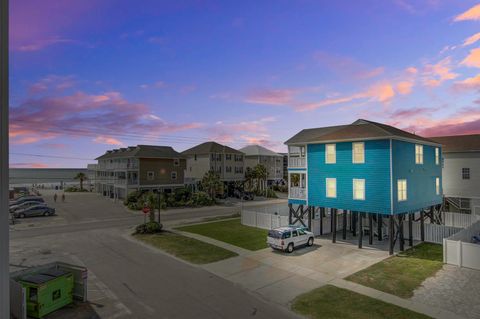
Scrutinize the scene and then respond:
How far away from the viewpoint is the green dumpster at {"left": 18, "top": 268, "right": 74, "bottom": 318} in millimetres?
12898

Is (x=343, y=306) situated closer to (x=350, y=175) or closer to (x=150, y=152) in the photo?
(x=350, y=175)

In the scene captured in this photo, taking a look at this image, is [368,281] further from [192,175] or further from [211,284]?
[192,175]

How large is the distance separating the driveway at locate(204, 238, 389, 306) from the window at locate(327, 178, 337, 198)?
4329 mm

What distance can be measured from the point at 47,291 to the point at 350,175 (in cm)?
2204

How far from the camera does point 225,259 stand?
71.4 ft

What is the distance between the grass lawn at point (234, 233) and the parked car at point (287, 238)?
1.93 m

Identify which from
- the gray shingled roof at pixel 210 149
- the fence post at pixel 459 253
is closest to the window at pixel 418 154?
the fence post at pixel 459 253

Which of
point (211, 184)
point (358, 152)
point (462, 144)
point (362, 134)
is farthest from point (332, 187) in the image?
point (211, 184)

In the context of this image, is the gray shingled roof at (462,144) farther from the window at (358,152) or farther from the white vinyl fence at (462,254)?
the white vinyl fence at (462,254)

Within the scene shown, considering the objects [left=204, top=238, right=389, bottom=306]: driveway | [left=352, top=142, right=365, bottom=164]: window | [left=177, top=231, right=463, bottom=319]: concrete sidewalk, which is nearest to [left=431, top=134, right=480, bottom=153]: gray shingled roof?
[left=352, top=142, right=365, bottom=164]: window

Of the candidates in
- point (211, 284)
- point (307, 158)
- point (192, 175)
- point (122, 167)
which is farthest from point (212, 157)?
point (211, 284)

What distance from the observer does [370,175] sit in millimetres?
24875

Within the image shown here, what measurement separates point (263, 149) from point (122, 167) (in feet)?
117

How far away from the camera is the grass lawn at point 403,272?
658 inches
